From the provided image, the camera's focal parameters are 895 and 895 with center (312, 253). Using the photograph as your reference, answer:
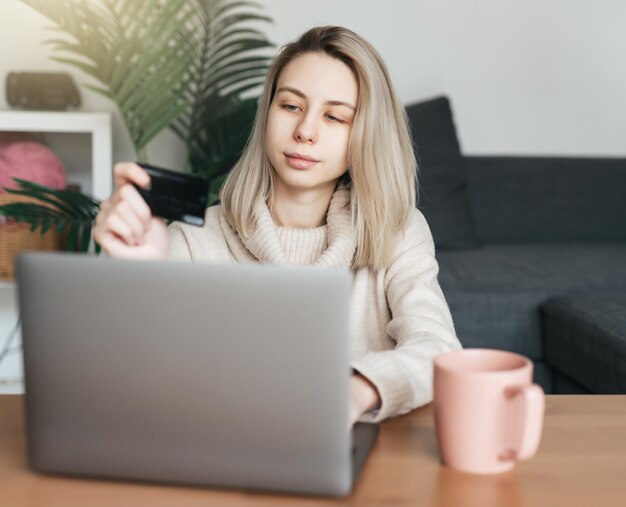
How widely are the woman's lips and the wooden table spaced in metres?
0.51

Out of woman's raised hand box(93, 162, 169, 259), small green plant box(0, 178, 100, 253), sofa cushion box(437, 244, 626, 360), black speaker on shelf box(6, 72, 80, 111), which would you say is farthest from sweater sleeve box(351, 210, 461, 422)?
black speaker on shelf box(6, 72, 80, 111)

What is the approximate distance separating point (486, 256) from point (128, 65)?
112 cm

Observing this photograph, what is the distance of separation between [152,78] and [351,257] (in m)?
1.20

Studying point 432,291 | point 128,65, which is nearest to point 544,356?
point 432,291

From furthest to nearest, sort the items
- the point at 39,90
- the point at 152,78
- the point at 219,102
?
the point at 39,90 → the point at 219,102 → the point at 152,78

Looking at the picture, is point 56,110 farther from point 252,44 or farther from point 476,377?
point 476,377

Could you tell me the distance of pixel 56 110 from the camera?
271cm

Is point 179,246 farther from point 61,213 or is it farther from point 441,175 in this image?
point 441,175

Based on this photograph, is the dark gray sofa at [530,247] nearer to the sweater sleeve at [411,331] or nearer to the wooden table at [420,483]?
the sweater sleeve at [411,331]

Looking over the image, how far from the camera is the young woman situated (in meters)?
1.29

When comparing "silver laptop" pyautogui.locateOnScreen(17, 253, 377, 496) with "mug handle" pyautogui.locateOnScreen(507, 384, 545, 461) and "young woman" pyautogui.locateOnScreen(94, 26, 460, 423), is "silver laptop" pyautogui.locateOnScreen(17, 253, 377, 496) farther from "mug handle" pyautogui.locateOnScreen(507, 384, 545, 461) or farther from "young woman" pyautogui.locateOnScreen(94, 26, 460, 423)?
"young woman" pyautogui.locateOnScreen(94, 26, 460, 423)

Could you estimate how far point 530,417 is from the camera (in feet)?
2.34

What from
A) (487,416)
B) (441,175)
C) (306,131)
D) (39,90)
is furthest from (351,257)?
(39,90)

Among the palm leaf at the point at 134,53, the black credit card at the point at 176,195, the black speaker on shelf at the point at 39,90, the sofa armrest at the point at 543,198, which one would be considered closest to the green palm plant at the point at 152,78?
the palm leaf at the point at 134,53
